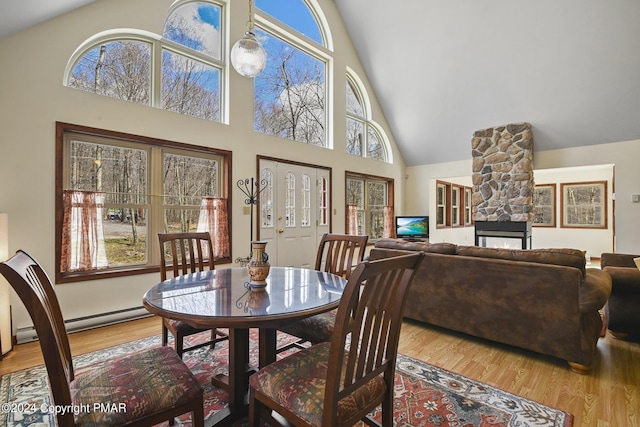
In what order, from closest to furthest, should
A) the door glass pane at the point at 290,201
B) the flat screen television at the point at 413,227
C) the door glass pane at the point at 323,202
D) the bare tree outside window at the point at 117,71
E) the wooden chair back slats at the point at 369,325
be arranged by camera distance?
the wooden chair back slats at the point at 369,325 → the bare tree outside window at the point at 117,71 → the door glass pane at the point at 290,201 → the door glass pane at the point at 323,202 → the flat screen television at the point at 413,227

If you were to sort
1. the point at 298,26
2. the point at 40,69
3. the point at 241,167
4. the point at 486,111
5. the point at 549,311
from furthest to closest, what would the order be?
the point at 486,111 → the point at 298,26 → the point at 241,167 → the point at 40,69 → the point at 549,311

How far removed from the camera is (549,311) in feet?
7.82

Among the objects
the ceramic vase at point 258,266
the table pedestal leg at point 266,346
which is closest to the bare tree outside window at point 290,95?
the ceramic vase at point 258,266

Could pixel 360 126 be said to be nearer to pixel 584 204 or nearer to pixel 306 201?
pixel 306 201

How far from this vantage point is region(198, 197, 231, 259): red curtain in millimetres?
4102

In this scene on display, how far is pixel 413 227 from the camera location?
6.87 meters

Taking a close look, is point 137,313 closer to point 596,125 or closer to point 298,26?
point 298,26

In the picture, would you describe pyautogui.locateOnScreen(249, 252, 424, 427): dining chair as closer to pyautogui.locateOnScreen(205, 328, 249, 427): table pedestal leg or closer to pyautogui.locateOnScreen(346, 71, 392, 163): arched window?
pyautogui.locateOnScreen(205, 328, 249, 427): table pedestal leg

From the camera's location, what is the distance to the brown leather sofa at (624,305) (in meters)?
2.71

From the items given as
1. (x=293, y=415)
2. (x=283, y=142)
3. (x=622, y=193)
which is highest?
(x=283, y=142)

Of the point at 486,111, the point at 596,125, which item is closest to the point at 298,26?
the point at 486,111

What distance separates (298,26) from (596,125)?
5185mm

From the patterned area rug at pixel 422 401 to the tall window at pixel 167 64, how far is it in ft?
9.13

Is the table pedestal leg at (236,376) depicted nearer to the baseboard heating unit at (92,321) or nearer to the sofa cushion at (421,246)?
the sofa cushion at (421,246)
